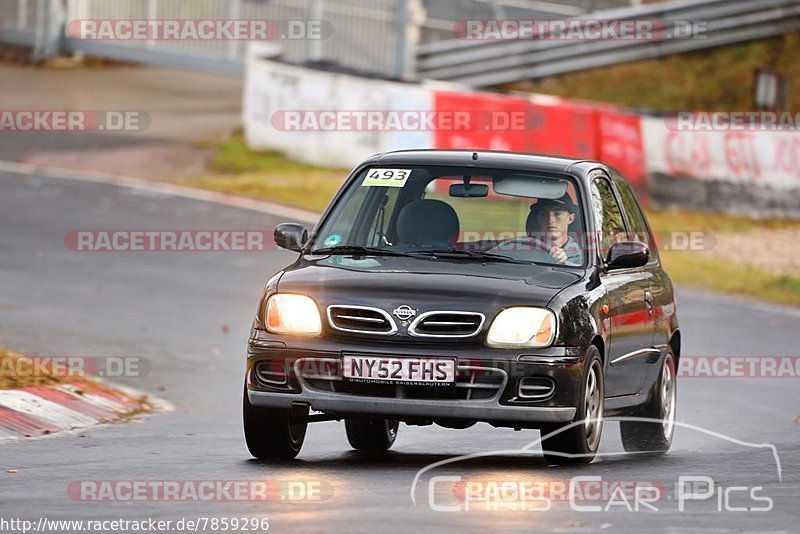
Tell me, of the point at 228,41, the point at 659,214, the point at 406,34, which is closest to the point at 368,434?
the point at 659,214

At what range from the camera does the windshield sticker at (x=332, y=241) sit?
10.1 m

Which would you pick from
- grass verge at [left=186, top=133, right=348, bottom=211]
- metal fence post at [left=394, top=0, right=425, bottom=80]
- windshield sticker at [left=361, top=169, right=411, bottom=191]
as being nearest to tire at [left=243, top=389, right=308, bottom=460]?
windshield sticker at [left=361, top=169, right=411, bottom=191]

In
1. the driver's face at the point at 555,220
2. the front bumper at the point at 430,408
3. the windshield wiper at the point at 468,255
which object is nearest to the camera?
the front bumper at the point at 430,408

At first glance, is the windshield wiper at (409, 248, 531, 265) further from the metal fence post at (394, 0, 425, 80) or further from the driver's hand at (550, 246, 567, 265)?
the metal fence post at (394, 0, 425, 80)

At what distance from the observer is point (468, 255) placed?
32.1 feet

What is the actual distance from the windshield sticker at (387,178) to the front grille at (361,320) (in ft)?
4.43

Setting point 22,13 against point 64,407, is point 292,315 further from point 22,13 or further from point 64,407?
point 22,13

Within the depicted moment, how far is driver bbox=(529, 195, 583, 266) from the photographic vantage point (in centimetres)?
995

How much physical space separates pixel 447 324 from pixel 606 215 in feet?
6.24

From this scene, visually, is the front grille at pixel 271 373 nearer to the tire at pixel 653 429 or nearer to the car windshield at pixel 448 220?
the car windshield at pixel 448 220

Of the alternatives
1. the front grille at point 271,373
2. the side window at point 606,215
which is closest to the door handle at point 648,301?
the side window at point 606,215

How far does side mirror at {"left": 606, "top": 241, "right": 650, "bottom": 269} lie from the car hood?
0.35 m

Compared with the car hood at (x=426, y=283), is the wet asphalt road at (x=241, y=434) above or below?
below

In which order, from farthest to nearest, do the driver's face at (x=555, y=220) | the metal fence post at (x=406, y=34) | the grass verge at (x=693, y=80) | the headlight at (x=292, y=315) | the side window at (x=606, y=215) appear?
the grass verge at (x=693, y=80) < the metal fence post at (x=406, y=34) < the side window at (x=606, y=215) < the driver's face at (x=555, y=220) < the headlight at (x=292, y=315)
